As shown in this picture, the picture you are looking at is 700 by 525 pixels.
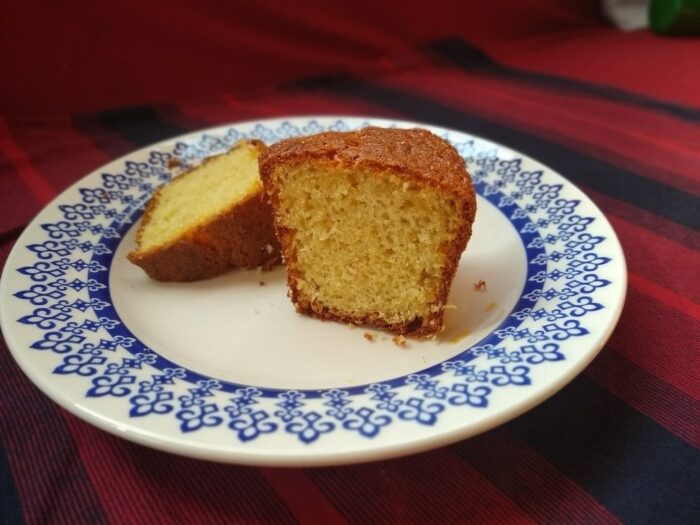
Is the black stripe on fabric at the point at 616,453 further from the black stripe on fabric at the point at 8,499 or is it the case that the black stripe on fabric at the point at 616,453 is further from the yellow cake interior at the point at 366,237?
the black stripe on fabric at the point at 8,499

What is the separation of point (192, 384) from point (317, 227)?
0.53m

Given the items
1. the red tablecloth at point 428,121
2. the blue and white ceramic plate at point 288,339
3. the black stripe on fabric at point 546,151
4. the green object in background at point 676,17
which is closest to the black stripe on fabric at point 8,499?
the red tablecloth at point 428,121

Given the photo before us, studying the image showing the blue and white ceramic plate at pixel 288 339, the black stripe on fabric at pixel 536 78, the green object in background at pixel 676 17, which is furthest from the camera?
the green object in background at pixel 676 17

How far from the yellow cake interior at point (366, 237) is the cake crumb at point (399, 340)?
0.05m

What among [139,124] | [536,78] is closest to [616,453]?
[139,124]

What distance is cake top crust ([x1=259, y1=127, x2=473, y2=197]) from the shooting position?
4.94 ft

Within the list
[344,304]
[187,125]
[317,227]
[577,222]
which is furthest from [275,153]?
[187,125]

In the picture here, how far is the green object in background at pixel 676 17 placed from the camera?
3922 mm

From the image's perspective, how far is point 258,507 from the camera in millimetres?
1215

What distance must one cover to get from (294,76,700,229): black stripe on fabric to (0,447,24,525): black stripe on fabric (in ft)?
6.89

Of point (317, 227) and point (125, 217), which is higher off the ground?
point (317, 227)

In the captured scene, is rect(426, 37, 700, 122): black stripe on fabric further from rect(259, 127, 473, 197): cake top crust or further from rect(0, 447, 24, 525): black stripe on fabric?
rect(0, 447, 24, 525): black stripe on fabric

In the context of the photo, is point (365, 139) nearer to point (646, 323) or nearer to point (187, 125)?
point (646, 323)

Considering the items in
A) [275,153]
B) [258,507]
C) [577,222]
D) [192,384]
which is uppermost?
[275,153]
